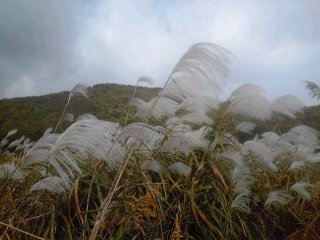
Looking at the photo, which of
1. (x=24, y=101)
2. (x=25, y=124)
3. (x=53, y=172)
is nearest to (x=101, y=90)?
(x=24, y=101)

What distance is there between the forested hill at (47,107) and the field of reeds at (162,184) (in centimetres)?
1283

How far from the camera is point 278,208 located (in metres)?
4.09

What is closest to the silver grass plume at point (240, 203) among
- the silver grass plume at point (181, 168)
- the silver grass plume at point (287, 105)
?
the silver grass plume at point (181, 168)

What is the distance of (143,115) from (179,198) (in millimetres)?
758

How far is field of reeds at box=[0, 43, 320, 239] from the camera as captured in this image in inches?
121

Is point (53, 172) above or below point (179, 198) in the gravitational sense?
above

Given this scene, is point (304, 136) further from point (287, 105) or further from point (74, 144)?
point (74, 144)

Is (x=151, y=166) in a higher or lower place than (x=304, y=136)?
higher

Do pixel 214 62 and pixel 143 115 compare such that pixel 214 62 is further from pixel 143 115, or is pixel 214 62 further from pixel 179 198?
pixel 179 198

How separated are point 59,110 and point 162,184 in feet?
68.9

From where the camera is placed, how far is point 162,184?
371 centimetres

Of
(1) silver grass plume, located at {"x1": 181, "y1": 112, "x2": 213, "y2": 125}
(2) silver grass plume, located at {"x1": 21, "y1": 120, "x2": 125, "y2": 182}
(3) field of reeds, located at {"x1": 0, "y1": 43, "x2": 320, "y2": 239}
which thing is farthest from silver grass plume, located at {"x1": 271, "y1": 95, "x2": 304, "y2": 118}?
(2) silver grass plume, located at {"x1": 21, "y1": 120, "x2": 125, "y2": 182}

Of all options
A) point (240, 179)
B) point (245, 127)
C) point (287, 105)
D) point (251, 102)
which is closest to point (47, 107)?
point (245, 127)

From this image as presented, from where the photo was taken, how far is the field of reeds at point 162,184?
3074 mm
